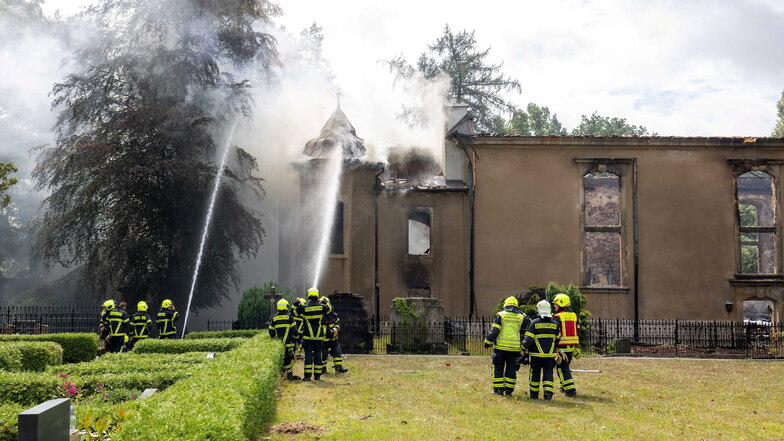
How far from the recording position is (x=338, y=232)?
31203mm

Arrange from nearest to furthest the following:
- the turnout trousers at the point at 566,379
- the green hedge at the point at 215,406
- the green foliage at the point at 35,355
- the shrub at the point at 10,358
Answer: the green hedge at the point at 215,406 < the shrub at the point at 10,358 < the turnout trousers at the point at 566,379 < the green foliage at the point at 35,355

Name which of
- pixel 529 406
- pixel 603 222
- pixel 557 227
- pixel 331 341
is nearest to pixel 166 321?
pixel 331 341

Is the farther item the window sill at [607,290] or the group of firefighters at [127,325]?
the window sill at [607,290]

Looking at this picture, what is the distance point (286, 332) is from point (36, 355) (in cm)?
492

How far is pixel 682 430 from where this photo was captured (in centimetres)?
1071

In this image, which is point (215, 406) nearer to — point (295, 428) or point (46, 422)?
point (46, 422)

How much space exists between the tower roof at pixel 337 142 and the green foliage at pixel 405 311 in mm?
10710

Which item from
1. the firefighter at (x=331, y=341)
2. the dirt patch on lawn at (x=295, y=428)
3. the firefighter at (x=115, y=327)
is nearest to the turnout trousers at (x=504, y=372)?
the firefighter at (x=331, y=341)

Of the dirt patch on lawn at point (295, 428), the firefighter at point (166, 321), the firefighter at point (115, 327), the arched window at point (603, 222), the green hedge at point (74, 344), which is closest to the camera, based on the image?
the dirt patch on lawn at point (295, 428)

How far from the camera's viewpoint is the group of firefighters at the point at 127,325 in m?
20.4

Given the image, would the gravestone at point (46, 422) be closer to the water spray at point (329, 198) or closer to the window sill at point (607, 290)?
the water spray at point (329, 198)

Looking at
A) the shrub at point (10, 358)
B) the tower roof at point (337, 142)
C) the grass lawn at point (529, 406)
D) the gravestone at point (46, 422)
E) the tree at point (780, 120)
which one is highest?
the tree at point (780, 120)

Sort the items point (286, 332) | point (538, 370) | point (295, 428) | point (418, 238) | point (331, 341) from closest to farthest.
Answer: point (295, 428) < point (538, 370) < point (286, 332) < point (331, 341) < point (418, 238)

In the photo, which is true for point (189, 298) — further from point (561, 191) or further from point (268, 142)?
point (561, 191)
